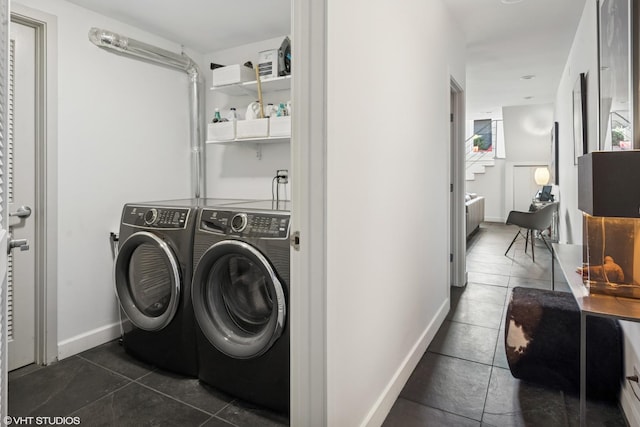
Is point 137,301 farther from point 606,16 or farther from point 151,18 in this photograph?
point 606,16

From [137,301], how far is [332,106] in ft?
5.89

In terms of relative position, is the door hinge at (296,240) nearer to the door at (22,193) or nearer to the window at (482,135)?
the door at (22,193)

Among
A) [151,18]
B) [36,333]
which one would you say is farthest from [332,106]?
[36,333]

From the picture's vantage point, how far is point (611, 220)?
1.41 metres

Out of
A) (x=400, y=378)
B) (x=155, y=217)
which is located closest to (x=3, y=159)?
(x=155, y=217)

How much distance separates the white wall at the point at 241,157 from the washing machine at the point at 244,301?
→ 1090 millimetres

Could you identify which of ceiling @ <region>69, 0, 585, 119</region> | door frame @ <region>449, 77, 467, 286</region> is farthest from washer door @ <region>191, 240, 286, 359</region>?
door frame @ <region>449, 77, 467, 286</region>

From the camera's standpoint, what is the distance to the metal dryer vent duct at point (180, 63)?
8.16ft

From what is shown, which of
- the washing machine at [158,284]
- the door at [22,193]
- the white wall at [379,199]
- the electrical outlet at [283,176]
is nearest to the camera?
the white wall at [379,199]

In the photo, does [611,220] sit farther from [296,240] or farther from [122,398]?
[122,398]

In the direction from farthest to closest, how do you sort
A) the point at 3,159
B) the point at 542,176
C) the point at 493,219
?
the point at 493,219, the point at 542,176, the point at 3,159

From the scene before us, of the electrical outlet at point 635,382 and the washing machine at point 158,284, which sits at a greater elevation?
the washing machine at point 158,284

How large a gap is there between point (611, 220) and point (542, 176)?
7.15 m

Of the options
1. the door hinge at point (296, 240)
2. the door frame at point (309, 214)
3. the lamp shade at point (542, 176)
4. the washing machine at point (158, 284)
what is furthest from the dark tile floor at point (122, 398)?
the lamp shade at point (542, 176)
